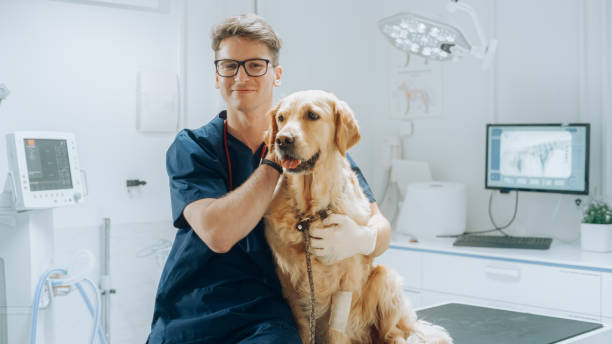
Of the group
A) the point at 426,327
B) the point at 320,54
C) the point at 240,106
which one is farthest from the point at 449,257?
the point at 240,106

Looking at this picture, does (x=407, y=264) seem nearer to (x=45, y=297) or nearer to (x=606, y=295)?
(x=606, y=295)

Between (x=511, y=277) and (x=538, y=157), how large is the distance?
72cm

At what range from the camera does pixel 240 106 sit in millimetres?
1501

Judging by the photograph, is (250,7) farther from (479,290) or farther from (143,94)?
(479,290)

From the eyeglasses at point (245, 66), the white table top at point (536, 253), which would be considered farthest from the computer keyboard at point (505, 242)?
the eyeglasses at point (245, 66)

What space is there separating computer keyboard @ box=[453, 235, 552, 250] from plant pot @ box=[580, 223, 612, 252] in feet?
0.56

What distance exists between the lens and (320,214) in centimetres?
147

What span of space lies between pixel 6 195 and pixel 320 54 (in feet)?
6.77

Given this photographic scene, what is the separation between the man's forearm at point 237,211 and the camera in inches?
51.2

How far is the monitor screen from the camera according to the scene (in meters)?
1.94

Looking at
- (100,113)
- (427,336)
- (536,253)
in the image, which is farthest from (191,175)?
(536,253)

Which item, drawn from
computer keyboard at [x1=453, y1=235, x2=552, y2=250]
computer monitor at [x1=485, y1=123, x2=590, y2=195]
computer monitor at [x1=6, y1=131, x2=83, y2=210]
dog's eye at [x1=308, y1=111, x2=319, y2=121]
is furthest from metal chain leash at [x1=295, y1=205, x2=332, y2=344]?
computer monitor at [x1=485, y1=123, x2=590, y2=195]

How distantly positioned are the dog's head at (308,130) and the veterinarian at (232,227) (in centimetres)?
6

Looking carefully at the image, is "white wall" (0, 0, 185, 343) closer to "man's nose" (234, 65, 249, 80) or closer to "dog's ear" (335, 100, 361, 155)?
"man's nose" (234, 65, 249, 80)
